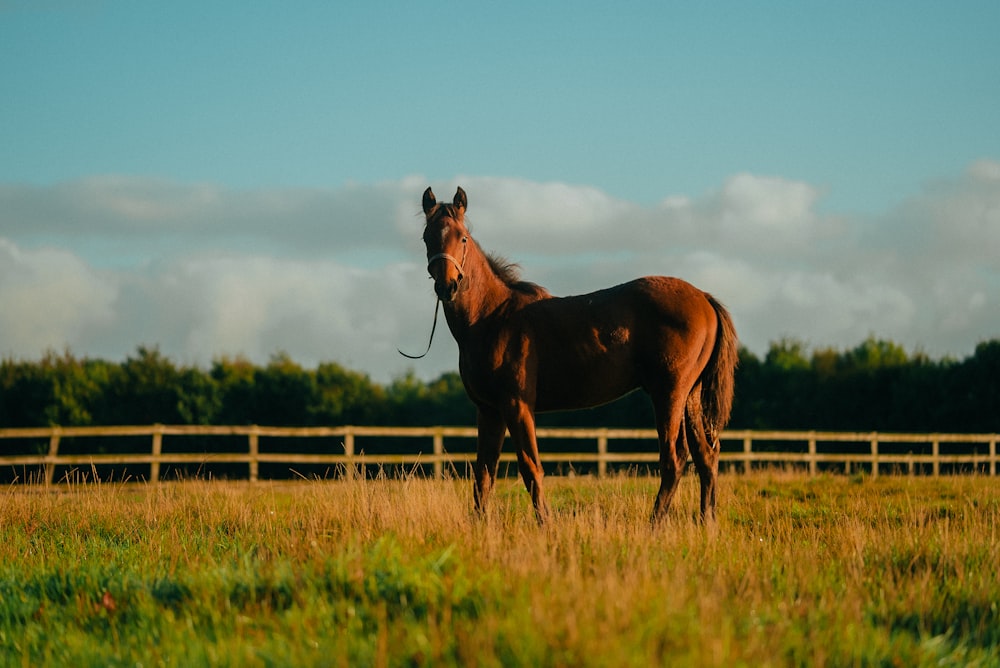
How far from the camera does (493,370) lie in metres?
6.93

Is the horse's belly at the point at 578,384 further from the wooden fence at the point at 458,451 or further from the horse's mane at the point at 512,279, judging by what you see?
the wooden fence at the point at 458,451

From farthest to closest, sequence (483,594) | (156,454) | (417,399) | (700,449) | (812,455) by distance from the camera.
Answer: (417,399) < (812,455) < (156,454) < (700,449) < (483,594)

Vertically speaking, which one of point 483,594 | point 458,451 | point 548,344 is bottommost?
point 458,451

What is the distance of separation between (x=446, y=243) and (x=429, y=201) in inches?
18.2

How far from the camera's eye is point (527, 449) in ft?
22.5

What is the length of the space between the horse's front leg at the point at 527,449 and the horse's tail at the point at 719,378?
5.85 feet

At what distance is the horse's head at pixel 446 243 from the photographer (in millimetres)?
6875

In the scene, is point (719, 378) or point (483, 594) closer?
point (483, 594)

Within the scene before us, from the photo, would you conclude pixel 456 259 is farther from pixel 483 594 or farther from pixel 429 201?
pixel 483 594

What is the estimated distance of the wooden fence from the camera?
17.1 meters

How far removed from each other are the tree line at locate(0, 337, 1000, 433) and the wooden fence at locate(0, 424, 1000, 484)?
856 millimetres

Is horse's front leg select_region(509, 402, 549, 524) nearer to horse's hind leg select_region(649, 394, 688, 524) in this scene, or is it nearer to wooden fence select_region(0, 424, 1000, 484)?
horse's hind leg select_region(649, 394, 688, 524)

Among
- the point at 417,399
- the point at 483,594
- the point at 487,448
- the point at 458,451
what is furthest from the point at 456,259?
the point at 417,399

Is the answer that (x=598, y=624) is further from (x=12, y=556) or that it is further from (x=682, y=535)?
(x=12, y=556)
